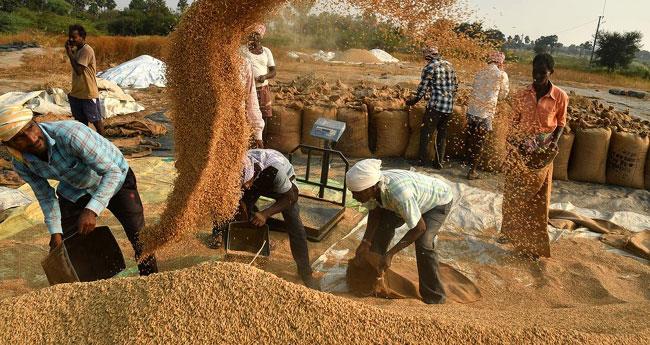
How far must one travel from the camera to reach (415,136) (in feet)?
19.5

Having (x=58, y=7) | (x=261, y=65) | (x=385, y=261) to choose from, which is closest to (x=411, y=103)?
(x=261, y=65)

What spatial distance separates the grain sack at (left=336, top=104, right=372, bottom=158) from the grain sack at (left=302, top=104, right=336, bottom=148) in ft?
0.40

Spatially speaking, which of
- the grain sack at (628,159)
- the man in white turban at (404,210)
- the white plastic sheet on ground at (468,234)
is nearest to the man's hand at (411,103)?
the white plastic sheet on ground at (468,234)

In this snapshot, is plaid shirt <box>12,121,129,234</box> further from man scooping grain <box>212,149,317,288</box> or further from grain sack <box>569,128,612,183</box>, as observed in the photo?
grain sack <box>569,128,612,183</box>

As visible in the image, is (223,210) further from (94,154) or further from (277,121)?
(277,121)

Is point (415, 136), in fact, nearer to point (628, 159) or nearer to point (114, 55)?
point (628, 159)

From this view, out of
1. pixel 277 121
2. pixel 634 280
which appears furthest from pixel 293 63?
pixel 634 280

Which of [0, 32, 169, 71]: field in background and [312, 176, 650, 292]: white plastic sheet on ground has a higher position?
[0, 32, 169, 71]: field in background

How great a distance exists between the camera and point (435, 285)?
2.81 meters

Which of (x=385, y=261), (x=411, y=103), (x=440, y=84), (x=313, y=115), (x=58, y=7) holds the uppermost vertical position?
(x=58, y=7)

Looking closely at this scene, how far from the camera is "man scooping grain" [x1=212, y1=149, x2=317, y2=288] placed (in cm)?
277

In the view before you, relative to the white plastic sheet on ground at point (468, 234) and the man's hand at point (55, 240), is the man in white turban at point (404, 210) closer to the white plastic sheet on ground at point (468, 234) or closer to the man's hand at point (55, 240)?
the white plastic sheet on ground at point (468, 234)

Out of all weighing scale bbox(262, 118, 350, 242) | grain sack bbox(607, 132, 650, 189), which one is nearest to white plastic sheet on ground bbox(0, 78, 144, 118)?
weighing scale bbox(262, 118, 350, 242)

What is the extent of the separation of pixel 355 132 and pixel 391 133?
1.49 ft
